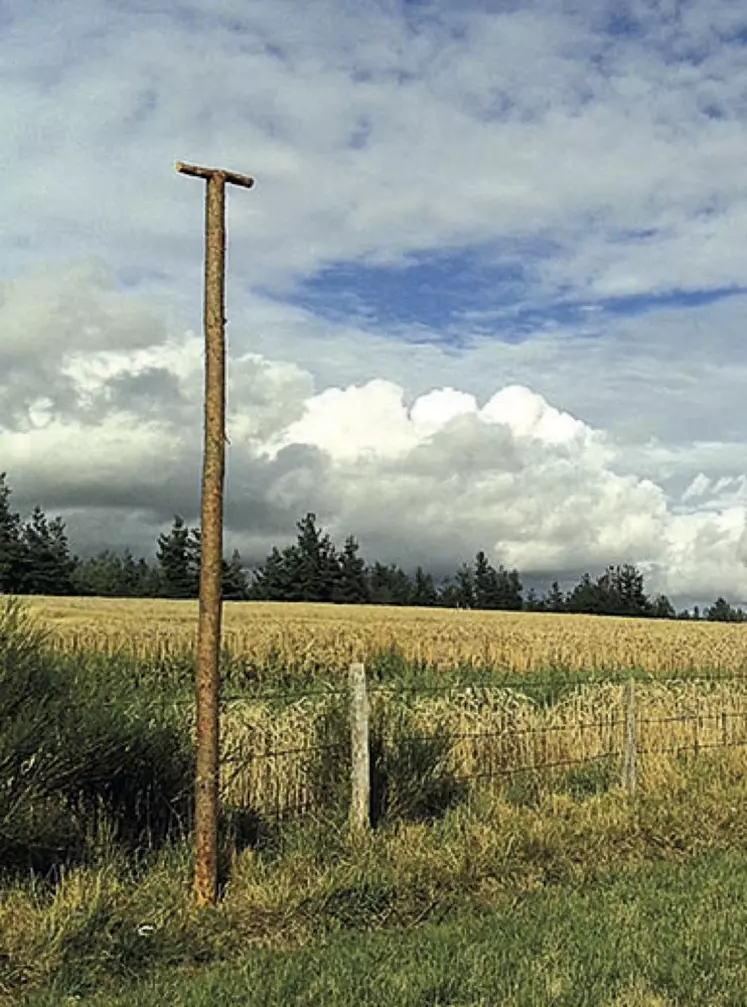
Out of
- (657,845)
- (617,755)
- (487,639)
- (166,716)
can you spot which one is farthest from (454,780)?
(487,639)

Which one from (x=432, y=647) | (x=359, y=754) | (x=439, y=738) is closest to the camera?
(x=359, y=754)

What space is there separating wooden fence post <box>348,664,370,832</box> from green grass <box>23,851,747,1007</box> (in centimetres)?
150

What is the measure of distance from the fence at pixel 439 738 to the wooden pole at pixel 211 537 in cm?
185

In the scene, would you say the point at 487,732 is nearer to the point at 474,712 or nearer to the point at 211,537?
the point at 474,712

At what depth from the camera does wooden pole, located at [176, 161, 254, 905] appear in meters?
7.66

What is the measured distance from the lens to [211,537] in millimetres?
7703

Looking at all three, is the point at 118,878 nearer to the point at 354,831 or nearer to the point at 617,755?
the point at 354,831

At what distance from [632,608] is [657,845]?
10391 centimetres

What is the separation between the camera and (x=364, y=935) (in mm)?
7297

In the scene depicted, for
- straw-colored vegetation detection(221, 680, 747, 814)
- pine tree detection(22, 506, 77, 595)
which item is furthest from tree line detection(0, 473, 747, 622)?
straw-colored vegetation detection(221, 680, 747, 814)

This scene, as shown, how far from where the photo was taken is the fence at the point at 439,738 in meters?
9.84

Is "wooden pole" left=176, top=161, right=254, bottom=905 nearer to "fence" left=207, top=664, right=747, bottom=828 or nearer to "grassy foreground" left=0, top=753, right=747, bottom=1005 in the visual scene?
"grassy foreground" left=0, top=753, right=747, bottom=1005

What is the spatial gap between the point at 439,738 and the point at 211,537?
433 centimetres

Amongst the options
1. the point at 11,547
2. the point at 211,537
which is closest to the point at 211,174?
the point at 211,537
